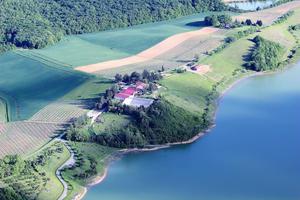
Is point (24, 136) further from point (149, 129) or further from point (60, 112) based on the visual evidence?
point (149, 129)

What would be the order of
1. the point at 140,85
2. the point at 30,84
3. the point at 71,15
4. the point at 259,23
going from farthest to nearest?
the point at 71,15 < the point at 259,23 < the point at 30,84 < the point at 140,85

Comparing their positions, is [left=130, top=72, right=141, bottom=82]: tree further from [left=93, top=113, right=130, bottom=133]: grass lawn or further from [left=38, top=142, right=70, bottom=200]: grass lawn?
[left=38, top=142, right=70, bottom=200]: grass lawn

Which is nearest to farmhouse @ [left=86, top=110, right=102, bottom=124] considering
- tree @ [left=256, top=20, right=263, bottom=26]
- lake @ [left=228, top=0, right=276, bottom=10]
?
tree @ [left=256, top=20, right=263, bottom=26]

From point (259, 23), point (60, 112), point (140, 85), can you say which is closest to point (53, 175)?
point (60, 112)

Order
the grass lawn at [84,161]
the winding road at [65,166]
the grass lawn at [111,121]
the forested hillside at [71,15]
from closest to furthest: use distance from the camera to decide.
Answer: the winding road at [65,166]
the grass lawn at [84,161]
the grass lawn at [111,121]
the forested hillside at [71,15]

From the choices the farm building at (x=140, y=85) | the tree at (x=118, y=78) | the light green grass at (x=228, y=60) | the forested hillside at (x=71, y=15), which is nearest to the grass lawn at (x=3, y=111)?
the tree at (x=118, y=78)

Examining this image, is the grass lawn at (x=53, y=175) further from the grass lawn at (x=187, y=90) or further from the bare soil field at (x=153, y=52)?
the bare soil field at (x=153, y=52)
